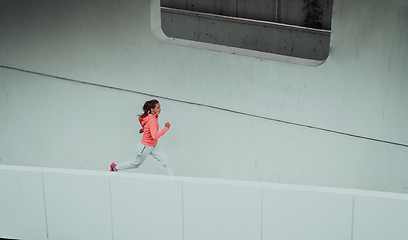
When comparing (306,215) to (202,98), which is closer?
(306,215)

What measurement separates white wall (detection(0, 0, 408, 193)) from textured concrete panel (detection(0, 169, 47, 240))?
119 inches

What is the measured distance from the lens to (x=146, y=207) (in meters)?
4.82

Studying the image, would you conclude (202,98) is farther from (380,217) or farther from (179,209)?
(380,217)

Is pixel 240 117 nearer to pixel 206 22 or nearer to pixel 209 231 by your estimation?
pixel 209 231

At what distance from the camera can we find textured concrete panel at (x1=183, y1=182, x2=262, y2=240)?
14.9 feet

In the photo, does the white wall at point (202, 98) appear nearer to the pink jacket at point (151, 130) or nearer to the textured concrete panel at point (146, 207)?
the pink jacket at point (151, 130)

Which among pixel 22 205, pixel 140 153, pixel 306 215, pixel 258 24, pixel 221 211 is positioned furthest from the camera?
pixel 258 24

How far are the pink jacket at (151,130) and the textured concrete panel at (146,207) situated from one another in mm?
1699

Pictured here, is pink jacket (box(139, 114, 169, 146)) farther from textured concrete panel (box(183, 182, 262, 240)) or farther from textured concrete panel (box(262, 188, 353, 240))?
textured concrete panel (box(262, 188, 353, 240))

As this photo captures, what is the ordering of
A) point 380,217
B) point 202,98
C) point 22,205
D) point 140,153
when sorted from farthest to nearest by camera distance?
point 202,98
point 140,153
point 22,205
point 380,217

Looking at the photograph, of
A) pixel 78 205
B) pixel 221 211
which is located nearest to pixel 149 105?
pixel 78 205

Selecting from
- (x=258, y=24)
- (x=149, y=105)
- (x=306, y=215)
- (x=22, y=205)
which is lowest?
(x=22, y=205)

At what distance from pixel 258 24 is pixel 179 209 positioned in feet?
23.9

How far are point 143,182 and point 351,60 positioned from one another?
4256 millimetres
